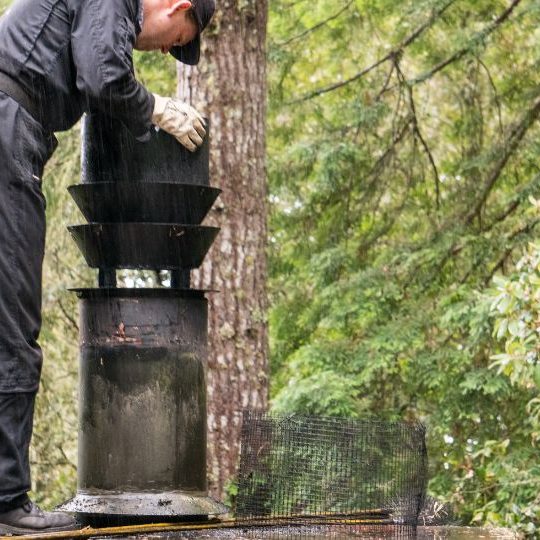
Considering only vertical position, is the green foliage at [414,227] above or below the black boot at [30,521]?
above

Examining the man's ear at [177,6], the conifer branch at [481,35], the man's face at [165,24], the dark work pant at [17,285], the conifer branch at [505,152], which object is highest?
the conifer branch at [481,35]

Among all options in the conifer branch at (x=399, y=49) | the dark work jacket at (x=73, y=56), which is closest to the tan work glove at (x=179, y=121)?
the dark work jacket at (x=73, y=56)

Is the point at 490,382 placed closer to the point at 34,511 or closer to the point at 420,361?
the point at 420,361

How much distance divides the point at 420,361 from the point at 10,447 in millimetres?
4776

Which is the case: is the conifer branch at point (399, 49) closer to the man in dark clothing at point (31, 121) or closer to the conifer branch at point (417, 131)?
the conifer branch at point (417, 131)

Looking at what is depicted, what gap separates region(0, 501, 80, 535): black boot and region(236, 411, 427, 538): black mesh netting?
789 millimetres

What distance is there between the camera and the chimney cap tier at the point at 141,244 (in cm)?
448

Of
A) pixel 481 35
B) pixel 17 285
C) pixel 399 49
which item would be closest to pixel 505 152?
pixel 481 35

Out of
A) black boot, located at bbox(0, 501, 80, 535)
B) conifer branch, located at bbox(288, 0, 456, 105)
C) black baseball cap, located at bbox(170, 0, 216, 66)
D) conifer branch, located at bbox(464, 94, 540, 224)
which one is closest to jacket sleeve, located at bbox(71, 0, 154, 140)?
black baseball cap, located at bbox(170, 0, 216, 66)

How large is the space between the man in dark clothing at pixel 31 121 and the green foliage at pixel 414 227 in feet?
11.8

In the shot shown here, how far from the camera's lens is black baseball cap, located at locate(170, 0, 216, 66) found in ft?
14.3

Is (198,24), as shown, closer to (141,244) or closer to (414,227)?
(141,244)

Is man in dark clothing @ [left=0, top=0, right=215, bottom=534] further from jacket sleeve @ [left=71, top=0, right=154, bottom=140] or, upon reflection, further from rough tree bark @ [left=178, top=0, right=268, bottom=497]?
rough tree bark @ [left=178, top=0, right=268, bottom=497]

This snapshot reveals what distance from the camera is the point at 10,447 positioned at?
3838 mm
